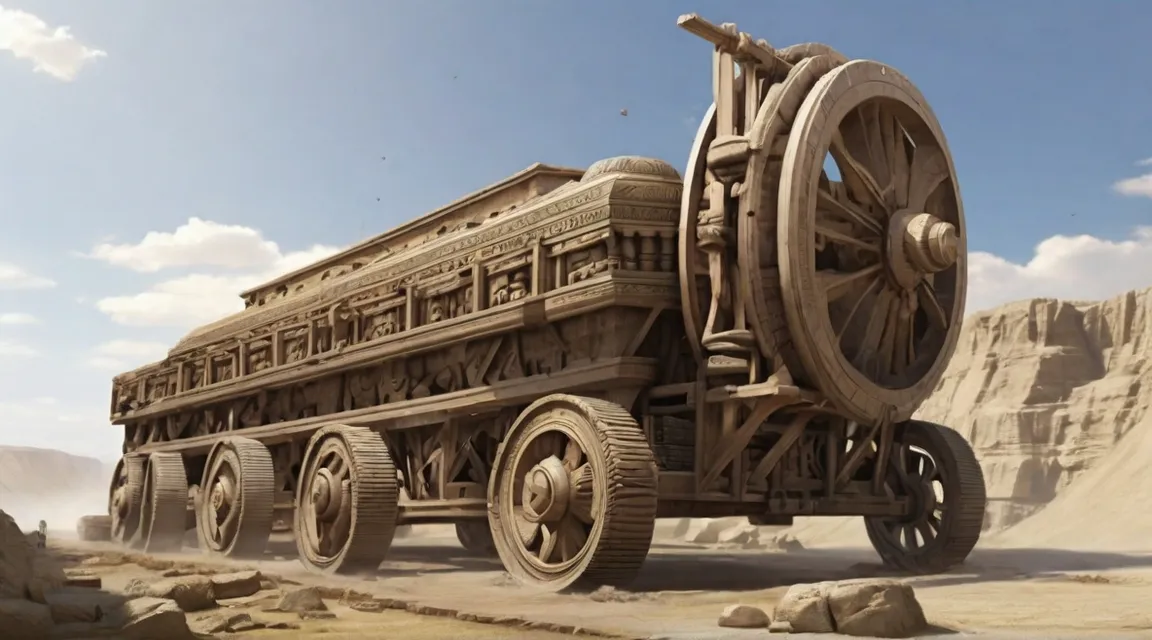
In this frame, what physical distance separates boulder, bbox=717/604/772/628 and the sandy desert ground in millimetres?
92

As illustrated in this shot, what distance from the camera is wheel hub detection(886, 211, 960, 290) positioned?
9977 mm

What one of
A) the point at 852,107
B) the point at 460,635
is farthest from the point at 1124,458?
the point at 460,635

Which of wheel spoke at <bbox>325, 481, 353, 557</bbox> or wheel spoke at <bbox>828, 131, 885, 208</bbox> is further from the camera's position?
wheel spoke at <bbox>325, 481, 353, 557</bbox>

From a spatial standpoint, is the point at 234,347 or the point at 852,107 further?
the point at 234,347

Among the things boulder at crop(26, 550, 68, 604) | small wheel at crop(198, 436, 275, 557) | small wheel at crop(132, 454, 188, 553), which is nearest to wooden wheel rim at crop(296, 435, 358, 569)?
small wheel at crop(198, 436, 275, 557)

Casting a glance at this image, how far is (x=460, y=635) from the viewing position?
622cm

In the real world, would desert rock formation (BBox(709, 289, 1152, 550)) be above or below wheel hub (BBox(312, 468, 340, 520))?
above

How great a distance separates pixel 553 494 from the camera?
8.64 metres

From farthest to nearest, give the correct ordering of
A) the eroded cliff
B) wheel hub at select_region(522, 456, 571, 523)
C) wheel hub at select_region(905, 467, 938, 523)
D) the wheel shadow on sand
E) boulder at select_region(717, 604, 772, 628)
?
the eroded cliff → wheel hub at select_region(905, 467, 938, 523) → the wheel shadow on sand → wheel hub at select_region(522, 456, 571, 523) → boulder at select_region(717, 604, 772, 628)

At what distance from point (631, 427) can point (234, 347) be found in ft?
33.8

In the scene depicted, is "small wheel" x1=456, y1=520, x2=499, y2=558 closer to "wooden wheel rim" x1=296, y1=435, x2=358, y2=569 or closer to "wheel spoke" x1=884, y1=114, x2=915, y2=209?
"wooden wheel rim" x1=296, y1=435, x2=358, y2=569

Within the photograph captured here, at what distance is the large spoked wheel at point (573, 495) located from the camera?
27.1 ft

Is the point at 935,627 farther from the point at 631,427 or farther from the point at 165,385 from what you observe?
the point at 165,385

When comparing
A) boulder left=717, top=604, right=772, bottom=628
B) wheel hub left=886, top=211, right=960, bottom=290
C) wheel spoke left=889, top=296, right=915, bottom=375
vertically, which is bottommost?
boulder left=717, top=604, right=772, bottom=628
